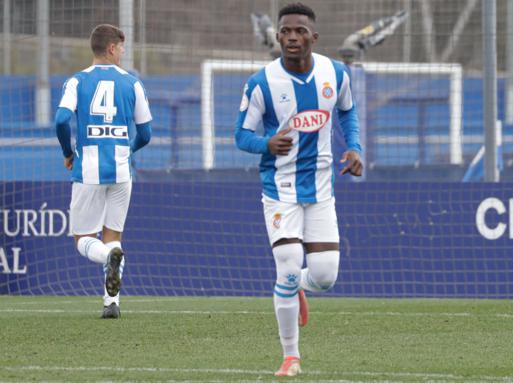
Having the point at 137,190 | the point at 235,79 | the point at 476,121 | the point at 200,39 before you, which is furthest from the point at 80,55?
the point at 137,190

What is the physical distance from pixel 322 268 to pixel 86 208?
324 cm

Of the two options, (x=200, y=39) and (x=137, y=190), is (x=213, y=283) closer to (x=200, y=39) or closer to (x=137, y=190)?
(x=137, y=190)

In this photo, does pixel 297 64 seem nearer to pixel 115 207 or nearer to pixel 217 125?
pixel 115 207

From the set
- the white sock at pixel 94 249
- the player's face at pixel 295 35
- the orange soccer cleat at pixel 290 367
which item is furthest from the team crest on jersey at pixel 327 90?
the white sock at pixel 94 249

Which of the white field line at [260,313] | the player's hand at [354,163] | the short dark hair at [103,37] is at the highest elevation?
the short dark hair at [103,37]

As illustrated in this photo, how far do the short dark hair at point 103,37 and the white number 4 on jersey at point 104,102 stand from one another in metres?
0.28

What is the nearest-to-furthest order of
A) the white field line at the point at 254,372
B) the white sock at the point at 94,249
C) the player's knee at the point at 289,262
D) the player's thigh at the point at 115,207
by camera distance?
the white field line at the point at 254,372
the player's knee at the point at 289,262
the white sock at the point at 94,249
the player's thigh at the point at 115,207

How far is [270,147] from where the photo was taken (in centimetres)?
659

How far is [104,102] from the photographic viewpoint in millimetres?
9578

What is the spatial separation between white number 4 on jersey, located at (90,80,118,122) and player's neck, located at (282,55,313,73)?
9.71 ft

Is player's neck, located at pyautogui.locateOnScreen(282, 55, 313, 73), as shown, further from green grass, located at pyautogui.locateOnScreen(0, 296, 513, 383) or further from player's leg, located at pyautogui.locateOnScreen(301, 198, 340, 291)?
A: green grass, located at pyautogui.locateOnScreen(0, 296, 513, 383)

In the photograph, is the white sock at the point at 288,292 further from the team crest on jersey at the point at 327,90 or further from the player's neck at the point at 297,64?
the player's neck at the point at 297,64

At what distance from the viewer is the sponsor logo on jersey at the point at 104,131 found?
9.58 meters

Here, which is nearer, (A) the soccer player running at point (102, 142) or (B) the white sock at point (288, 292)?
(B) the white sock at point (288, 292)
